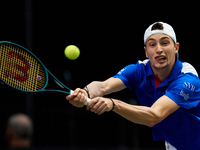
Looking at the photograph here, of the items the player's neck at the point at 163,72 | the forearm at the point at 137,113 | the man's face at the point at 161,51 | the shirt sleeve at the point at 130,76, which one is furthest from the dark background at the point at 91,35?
the forearm at the point at 137,113

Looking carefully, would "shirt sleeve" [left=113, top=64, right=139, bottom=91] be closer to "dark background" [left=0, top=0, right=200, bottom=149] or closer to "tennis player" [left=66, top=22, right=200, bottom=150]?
"tennis player" [left=66, top=22, right=200, bottom=150]

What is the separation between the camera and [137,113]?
355cm

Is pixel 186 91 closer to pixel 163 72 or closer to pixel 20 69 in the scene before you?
pixel 163 72

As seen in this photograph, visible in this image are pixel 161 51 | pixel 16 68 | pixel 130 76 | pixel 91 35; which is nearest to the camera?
pixel 16 68

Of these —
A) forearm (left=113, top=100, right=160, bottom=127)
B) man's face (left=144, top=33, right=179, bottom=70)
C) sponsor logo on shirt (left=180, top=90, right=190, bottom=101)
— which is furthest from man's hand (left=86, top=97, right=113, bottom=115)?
man's face (left=144, top=33, right=179, bottom=70)

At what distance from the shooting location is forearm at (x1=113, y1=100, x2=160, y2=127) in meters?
3.51

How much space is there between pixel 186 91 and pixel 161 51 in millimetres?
544

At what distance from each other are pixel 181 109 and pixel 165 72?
45 cm

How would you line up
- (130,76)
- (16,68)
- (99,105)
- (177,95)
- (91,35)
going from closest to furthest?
(99,105) → (177,95) → (16,68) → (130,76) → (91,35)

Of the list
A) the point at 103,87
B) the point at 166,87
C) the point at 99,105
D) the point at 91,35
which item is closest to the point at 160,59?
the point at 166,87

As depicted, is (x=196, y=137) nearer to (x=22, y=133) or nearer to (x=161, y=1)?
(x=22, y=133)

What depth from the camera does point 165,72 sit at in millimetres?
4164

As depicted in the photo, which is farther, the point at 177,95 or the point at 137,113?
the point at 177,95

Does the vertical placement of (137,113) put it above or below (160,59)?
below
